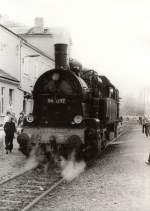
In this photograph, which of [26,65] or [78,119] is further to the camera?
[26,65]

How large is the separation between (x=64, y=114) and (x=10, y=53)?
16556 mm

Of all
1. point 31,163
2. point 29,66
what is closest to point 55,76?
point 31,163

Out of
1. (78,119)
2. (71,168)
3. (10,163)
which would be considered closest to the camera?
(71,168)

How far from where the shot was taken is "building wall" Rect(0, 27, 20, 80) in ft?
94.3

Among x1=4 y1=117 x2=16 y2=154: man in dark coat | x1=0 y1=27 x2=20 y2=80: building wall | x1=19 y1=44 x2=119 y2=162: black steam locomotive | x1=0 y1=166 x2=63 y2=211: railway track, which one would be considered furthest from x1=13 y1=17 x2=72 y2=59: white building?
x1=0 y1=166 x2=63 y2=211: railway track

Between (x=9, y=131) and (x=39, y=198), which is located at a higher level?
(x=9, y=131)

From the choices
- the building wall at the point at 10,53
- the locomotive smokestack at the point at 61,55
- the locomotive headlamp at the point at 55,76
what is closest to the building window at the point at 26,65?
the building wall at the point at 10,53

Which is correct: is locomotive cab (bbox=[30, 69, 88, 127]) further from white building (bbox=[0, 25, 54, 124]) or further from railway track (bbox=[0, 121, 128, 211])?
white building (bbox=[0, 25, 54, 124])

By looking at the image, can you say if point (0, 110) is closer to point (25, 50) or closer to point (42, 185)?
point (25, 50)

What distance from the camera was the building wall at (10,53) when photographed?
28750 mm

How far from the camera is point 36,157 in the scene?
13875mm

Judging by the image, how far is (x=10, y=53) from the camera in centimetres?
2909

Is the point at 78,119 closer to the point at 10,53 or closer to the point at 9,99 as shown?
the point at 9,99

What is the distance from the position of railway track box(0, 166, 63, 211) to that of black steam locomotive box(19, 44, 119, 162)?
47.4 inches
